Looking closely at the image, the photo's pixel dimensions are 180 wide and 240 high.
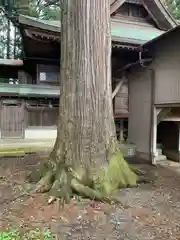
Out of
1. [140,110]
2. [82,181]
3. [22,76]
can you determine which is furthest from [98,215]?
[22,76]

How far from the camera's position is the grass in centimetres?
329

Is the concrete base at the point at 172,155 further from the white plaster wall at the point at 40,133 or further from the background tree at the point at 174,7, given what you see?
the background tree at the point at 174,7

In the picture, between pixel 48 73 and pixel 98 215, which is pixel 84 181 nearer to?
pixel 98 215

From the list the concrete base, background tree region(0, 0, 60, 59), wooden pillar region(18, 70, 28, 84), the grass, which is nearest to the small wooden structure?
the concrete base

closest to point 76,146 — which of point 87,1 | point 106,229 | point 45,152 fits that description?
point 106,229

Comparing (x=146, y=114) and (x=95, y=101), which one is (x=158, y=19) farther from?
(x=95, y=101)

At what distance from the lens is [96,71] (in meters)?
5.24

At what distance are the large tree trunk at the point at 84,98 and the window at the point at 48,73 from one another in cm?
548

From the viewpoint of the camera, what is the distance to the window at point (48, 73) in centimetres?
1070

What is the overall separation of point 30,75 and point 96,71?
810 centimetres

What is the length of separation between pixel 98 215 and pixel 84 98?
2088mm

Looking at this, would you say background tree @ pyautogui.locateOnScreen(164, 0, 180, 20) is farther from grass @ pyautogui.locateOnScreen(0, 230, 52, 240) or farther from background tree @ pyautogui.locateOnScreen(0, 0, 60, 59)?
grass @ pyautogui.locateOnScreen(0, 230, 52, 240)

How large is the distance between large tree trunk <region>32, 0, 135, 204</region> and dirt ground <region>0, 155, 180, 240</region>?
0.55 m

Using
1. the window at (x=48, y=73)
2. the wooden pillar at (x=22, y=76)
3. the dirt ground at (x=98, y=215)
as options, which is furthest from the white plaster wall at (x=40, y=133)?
the dirt ground at (x=98, y=215)
